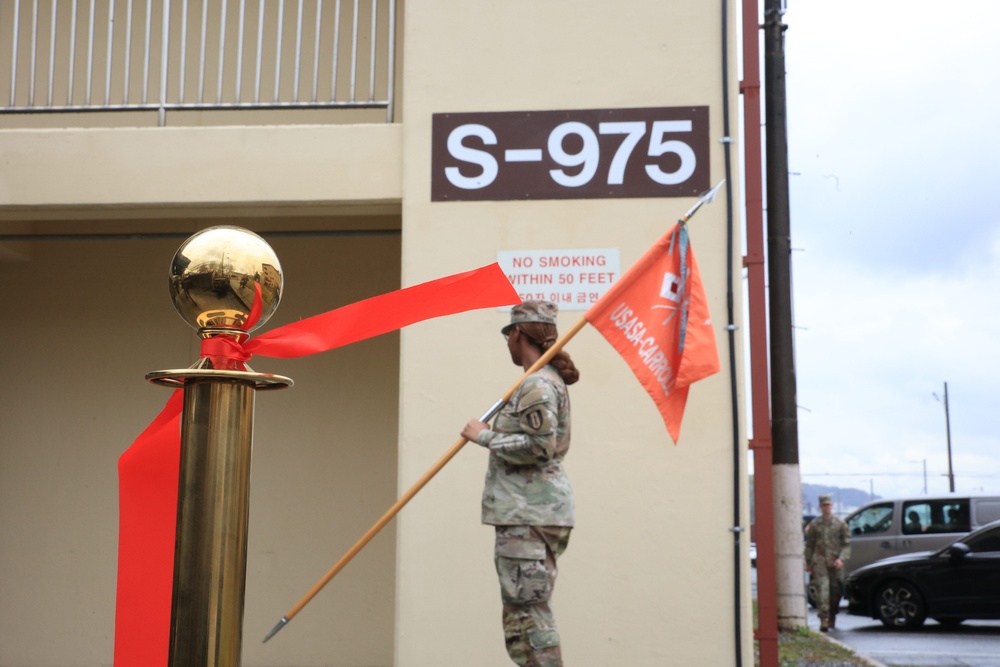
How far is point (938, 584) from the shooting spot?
525 inches

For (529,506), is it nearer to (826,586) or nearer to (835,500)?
(826,586)

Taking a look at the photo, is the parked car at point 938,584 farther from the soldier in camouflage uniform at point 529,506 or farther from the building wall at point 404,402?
the soldier in camouflage uniform at point 529,506

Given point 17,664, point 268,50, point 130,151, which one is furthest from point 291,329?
point 17,664

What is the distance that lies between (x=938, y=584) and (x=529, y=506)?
10487 millimetres

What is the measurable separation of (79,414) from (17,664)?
1753 millimetres

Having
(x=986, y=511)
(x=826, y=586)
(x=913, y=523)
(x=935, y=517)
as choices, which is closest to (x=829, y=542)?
(x=826, y=586)

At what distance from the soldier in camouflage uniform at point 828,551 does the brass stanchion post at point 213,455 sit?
506 inches

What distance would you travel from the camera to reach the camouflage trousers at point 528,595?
4469 millimetres

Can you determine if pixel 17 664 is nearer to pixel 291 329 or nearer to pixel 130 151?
pixel 130 151

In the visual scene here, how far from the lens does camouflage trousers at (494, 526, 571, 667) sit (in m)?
4.47

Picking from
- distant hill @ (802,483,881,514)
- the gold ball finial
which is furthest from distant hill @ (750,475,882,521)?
the gold ball finial

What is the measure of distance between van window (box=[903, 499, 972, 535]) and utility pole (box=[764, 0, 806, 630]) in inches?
193

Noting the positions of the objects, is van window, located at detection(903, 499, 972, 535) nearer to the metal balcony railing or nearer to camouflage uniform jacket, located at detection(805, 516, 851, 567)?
camouflage uniform jacket, located at detection(805, 516, 851, 567)

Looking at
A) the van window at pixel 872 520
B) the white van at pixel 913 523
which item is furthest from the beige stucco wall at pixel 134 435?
the van window at pixel 872 520
